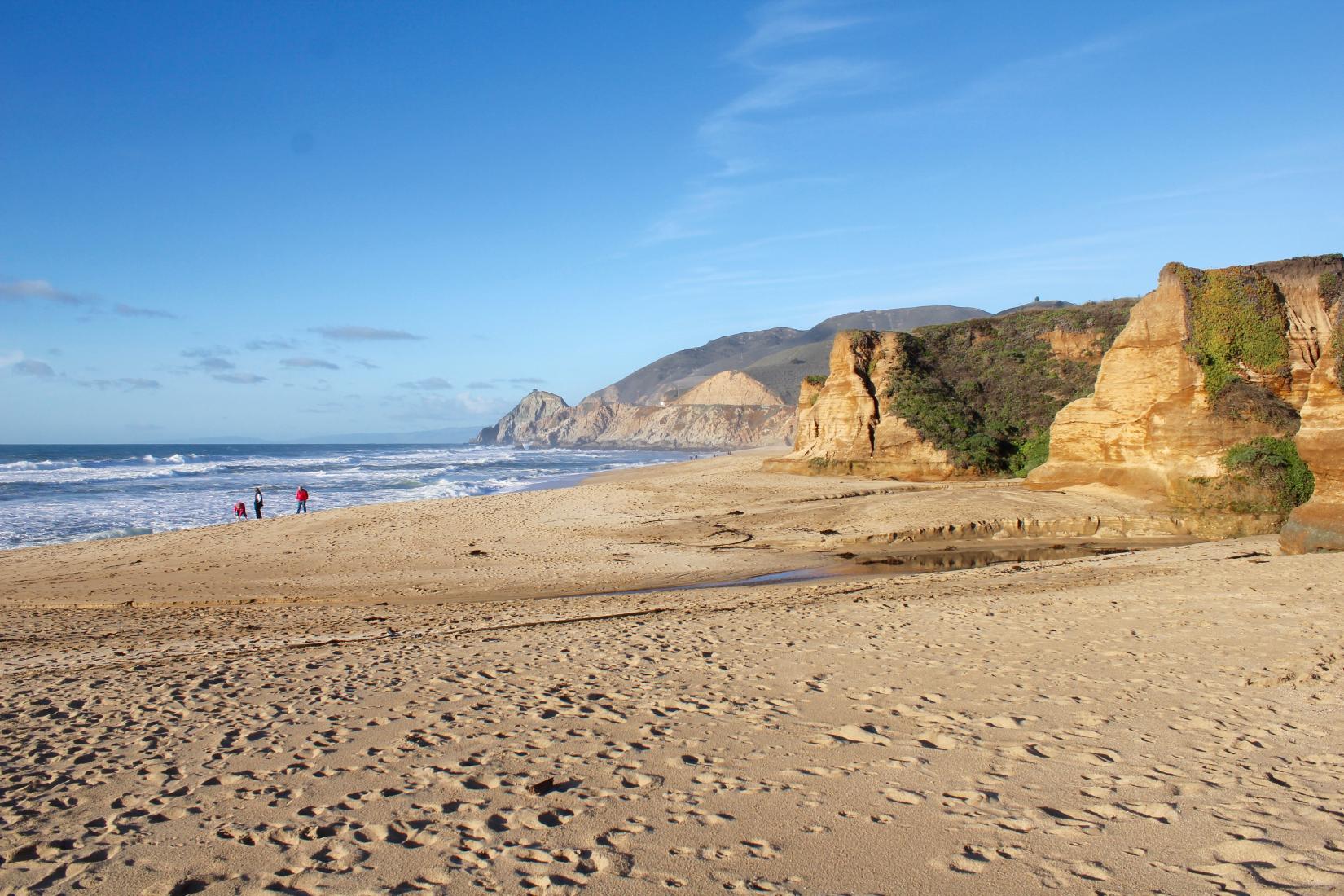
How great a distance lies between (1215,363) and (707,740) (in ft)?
56.5

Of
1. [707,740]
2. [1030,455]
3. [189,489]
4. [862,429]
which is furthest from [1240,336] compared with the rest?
[189,489]

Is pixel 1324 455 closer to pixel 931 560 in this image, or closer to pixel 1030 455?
pixel 931 560

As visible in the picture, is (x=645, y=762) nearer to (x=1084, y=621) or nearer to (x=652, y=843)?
(x=652, y=843)

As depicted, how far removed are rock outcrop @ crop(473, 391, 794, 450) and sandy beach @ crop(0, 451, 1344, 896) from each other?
81.1 m

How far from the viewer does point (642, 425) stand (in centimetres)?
12569

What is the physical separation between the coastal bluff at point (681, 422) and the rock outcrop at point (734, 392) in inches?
4.7

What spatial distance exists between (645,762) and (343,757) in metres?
1.98

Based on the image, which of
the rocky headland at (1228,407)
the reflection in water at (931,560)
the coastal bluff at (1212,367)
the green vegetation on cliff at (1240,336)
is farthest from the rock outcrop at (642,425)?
the reflection in water at (931,560)

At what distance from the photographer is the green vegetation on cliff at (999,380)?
29.2 meters

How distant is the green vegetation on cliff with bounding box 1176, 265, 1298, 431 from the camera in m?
17.4

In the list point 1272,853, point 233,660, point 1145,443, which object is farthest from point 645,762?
point 1145,443

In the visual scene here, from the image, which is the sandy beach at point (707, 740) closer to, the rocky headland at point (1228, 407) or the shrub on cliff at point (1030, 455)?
the rocky headland at point (1228, 407)

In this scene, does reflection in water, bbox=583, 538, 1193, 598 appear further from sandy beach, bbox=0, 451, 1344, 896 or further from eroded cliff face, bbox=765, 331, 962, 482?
eroded cliff face, bbox=765, 331, 962, 482

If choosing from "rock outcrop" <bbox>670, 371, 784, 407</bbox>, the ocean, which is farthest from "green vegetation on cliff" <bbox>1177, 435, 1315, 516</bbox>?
"rock outcrop" <bbox>670, 371, 784, 407</bbox>
